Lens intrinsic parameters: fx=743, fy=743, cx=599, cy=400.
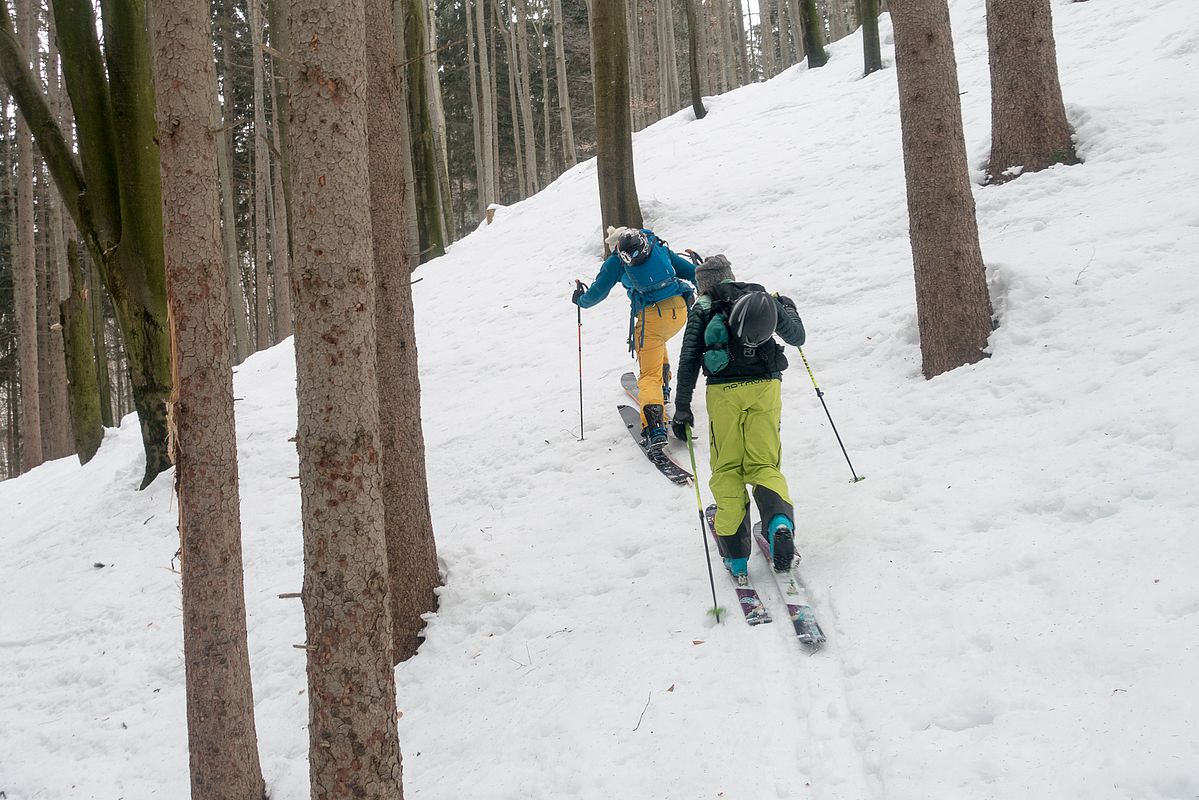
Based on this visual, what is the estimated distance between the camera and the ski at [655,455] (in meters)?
5.79

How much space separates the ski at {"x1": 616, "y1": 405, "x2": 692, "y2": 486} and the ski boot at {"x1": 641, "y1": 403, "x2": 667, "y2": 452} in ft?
0.17

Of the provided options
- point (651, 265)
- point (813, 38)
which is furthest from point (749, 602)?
point (813, 38)

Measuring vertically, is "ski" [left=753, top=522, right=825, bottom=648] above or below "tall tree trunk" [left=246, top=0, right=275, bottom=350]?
below

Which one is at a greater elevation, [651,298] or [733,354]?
[651,298]

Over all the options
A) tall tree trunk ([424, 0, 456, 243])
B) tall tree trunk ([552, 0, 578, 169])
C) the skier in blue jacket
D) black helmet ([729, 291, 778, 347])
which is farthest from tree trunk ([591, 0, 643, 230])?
tall tree trunk ([552, 0, 578, 169])

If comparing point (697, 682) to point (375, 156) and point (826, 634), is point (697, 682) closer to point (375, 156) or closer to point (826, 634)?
point (826, 634)

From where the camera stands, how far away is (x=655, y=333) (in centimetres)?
653

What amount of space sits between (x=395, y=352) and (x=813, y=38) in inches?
583

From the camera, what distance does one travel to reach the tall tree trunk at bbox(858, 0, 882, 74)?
13.3 m

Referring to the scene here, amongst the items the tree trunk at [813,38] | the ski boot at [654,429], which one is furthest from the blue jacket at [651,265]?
the tree trunk at [813,38]

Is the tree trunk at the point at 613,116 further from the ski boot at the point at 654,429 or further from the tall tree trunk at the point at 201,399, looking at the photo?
the tall tree trunk at the point at 201,399

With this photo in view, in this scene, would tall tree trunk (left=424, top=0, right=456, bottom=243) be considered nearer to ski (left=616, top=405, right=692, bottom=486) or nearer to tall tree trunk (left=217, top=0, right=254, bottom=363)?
tall tree trunk (left=217, top=0, right=254, bottom=363)

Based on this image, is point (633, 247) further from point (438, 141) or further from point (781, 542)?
point (438, 141)

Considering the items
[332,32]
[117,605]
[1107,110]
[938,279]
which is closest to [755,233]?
[1107,110]
